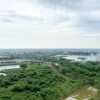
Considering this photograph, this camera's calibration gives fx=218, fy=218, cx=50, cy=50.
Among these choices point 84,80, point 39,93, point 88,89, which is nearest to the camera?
point 39,93

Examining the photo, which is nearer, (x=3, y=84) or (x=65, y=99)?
(x=65, y=99)

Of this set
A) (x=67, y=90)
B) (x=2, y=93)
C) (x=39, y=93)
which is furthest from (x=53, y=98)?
(x=2, y=93)

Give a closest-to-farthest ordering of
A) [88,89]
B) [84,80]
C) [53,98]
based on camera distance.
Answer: [53,98] < [88,89] < [84,80]

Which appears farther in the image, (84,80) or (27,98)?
(84,80)

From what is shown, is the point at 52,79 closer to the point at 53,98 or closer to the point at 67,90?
the point at 67,90

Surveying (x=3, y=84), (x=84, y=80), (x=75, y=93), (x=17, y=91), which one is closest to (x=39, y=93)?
(x=17, y=91)

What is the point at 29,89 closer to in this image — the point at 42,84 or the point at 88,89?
the point at 42,84

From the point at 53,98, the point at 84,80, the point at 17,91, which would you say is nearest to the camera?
the point at 53,98

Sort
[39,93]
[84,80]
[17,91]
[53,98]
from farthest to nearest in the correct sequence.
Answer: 1. [84,80]
2. [17,91]
3. [39,93]
4. [53,98]
